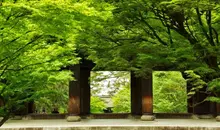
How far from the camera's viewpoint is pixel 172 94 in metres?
25.6

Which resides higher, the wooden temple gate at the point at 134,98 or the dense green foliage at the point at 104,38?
the dense green foliage at the point at 104,38

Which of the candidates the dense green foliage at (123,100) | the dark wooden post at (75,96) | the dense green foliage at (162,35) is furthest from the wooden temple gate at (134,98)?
the dense green foliage at (162,35)

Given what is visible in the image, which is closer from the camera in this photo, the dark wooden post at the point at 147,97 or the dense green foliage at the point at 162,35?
the dense green foliage at the point at 162,35

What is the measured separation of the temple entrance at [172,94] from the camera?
2528 cm

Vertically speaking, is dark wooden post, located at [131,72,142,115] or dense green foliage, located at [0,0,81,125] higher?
dense green foliage, located at [0,0,81,125]

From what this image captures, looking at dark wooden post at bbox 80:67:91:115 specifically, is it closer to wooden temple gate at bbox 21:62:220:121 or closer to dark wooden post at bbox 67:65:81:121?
wooden temple gate at bbox 21:62:220:121

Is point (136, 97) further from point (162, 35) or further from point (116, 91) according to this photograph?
point (162, 35)

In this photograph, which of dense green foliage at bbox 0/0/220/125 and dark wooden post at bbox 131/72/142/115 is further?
dark wooden post at bbox 131/72/142/115

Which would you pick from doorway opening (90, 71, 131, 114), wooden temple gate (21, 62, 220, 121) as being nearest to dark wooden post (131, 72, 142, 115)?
wooden temple gate (21, 62, 220, 121)

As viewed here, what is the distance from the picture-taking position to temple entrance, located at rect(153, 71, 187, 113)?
2528 centimetres

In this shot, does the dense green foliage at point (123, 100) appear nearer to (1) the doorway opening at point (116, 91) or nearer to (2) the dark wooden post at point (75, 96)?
(1) the doorway opening at point (116, 91)

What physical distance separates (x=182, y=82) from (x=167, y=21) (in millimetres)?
16990

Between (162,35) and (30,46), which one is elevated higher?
(162,35)

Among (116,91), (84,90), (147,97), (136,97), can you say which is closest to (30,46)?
(147,97)
